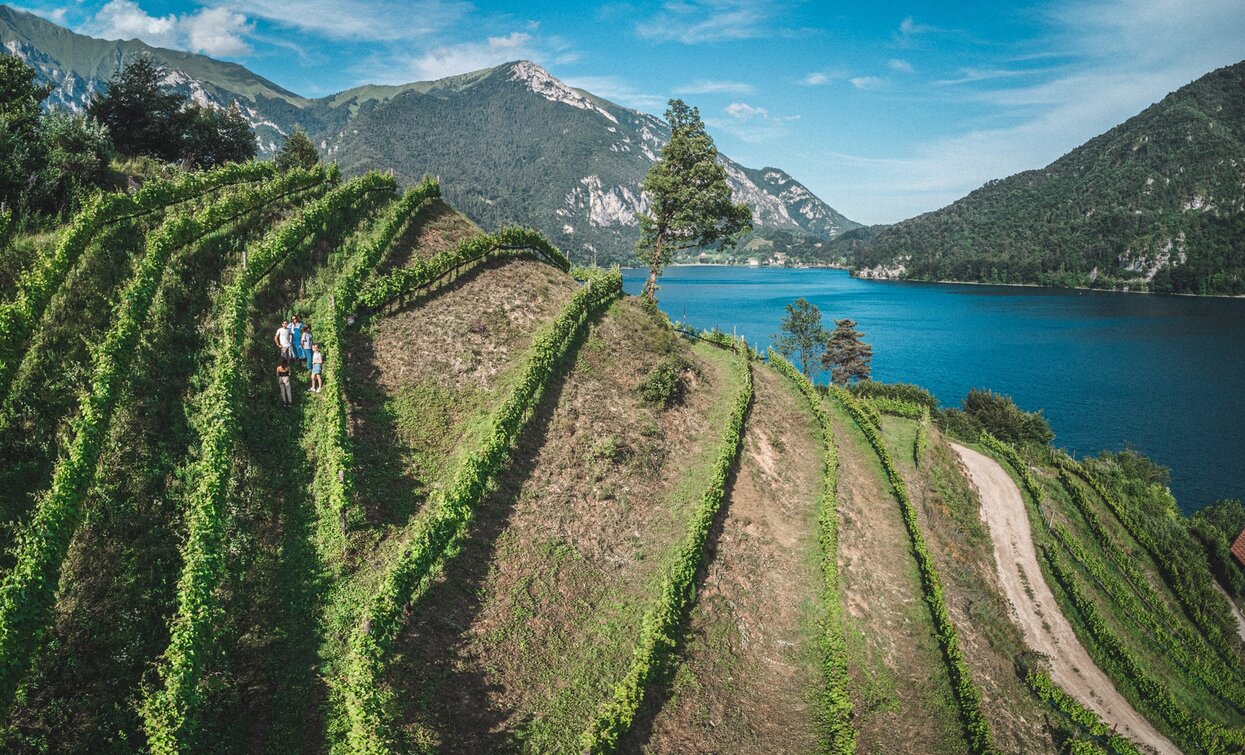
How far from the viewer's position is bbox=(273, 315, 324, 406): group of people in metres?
23.8

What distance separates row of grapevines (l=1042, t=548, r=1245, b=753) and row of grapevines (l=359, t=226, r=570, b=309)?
41.5 m

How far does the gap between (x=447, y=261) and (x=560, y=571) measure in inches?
785

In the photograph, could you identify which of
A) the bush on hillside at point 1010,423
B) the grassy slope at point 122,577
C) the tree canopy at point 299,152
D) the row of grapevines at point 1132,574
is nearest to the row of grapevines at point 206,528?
the grassy slope at point 122,577

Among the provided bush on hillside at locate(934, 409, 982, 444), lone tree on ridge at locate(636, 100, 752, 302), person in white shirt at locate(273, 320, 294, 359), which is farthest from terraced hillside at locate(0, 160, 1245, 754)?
bush on hillside at locate(934, 409, 982, 444)

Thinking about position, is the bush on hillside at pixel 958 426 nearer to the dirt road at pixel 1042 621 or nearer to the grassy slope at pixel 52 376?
the dirt road at pixel 1042 621

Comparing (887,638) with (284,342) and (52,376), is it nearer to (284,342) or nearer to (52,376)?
(284,342)

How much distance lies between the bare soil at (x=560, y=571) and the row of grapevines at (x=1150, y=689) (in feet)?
83.3

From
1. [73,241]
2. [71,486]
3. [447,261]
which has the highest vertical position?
[447,261]

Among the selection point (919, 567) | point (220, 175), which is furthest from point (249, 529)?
point (919, 567)

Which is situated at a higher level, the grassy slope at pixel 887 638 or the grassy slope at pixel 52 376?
the grassy slope at pixel 52 376

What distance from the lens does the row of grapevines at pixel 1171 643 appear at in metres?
36.6

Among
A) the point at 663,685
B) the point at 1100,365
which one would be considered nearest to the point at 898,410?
the point at 663,685

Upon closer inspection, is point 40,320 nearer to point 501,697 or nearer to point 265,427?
point 265,427

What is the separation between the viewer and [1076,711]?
2747 centimetres
